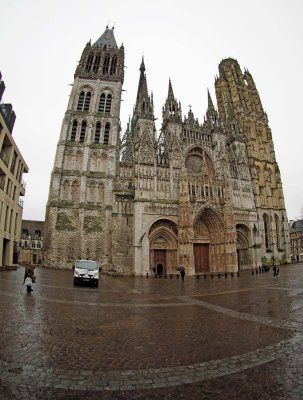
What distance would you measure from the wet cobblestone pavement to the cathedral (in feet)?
72.0

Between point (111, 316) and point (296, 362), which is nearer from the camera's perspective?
point (296, 362)

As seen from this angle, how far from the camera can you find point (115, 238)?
3042cm

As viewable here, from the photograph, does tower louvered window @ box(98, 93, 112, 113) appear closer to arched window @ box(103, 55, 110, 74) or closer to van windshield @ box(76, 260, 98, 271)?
arched window @ box(103, 55, 110, 74)

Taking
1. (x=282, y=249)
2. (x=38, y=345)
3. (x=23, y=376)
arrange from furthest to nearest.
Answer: (x=282, y=249) → (x=38, y=345) → (x=23, y=376)

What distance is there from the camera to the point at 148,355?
4.50 m

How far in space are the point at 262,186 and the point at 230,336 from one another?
136ft

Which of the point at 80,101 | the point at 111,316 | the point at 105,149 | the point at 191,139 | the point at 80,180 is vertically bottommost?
the point at 111,316

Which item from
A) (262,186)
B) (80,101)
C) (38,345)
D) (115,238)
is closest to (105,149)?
(80,101)

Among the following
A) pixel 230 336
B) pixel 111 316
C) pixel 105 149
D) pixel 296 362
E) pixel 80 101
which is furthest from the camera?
pixel 80 101

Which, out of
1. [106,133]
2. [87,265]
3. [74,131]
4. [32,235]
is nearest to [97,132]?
[106,133]

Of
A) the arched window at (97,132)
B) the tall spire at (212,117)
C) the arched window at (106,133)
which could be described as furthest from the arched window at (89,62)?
the tall spire at (212,117)

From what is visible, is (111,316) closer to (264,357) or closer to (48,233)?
(264,357)

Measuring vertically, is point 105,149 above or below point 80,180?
above

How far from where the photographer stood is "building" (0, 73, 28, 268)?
2137 centimetres
